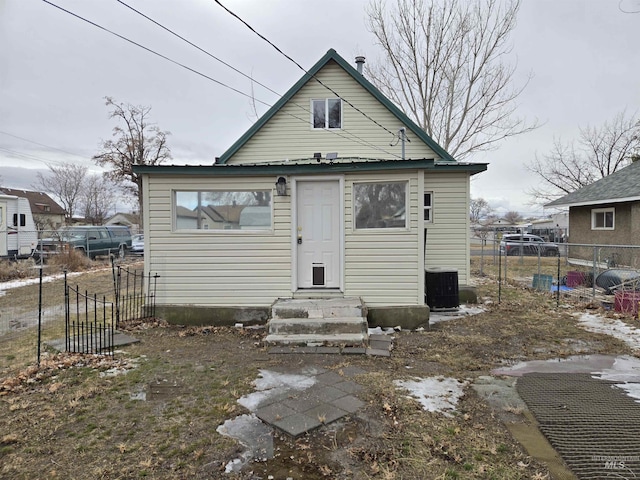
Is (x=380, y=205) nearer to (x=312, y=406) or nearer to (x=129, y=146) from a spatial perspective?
(x=312, y=406)

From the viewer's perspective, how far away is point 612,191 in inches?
639

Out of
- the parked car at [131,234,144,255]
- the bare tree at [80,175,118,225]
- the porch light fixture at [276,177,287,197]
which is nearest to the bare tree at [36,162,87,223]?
the bare tree at [80,175,118,225]

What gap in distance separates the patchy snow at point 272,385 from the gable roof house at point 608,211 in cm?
1630

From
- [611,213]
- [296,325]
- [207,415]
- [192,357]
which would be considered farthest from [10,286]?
[611,213]

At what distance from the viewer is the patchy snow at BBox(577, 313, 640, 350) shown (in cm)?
601

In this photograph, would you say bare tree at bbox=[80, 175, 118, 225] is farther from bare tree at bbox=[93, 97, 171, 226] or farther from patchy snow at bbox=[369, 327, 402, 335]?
patchy snow at bbox=[369, 327, 402, 335]

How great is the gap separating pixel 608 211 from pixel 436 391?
17.4 m

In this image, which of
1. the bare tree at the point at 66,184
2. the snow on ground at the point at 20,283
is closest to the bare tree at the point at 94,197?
the bare tree at the point at 66,184

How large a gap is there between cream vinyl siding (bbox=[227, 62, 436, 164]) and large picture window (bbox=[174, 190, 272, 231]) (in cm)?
410

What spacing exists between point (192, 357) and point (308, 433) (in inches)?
104

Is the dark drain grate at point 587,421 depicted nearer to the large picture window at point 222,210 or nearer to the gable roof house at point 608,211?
the large picture window at point 222,210

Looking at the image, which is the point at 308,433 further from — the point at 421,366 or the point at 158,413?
the point at 421,366

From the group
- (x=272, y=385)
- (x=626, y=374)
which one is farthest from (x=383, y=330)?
(x=626, y=374)

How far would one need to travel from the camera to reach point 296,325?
591cm
